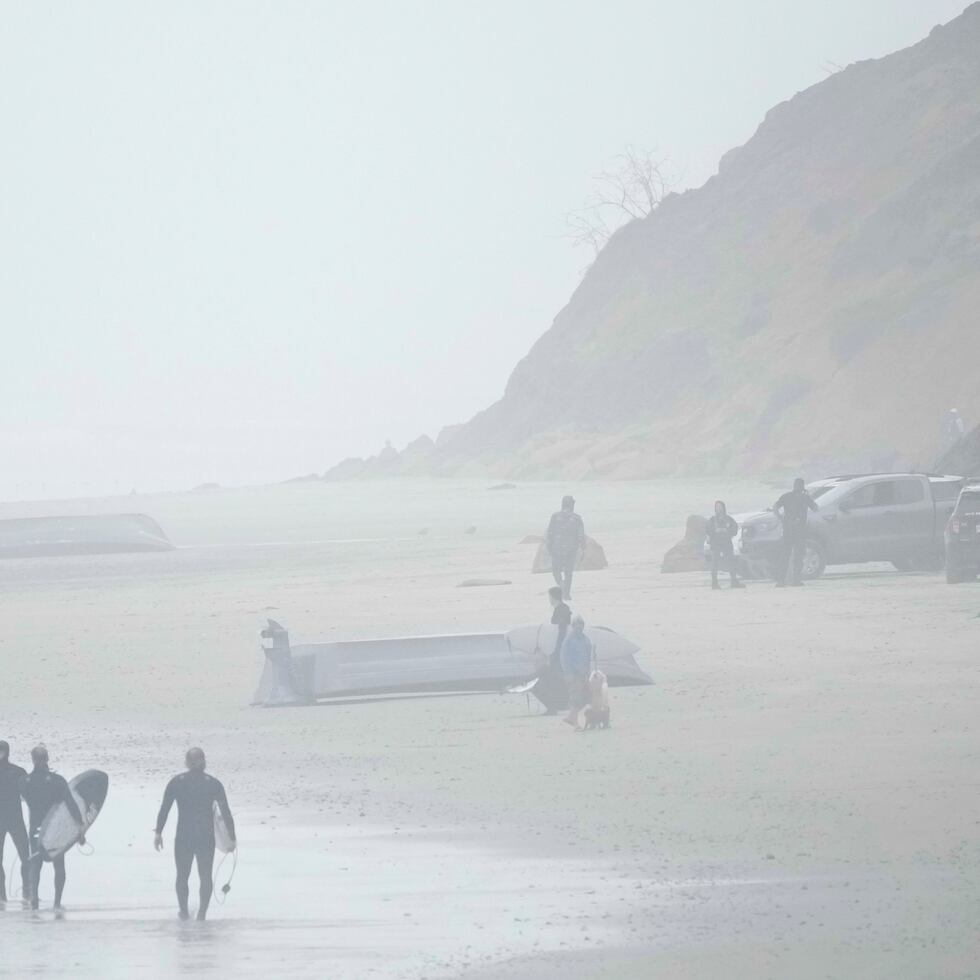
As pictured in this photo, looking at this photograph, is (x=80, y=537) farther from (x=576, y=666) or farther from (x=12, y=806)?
(x=12, y=806)

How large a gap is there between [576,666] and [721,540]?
554 inches

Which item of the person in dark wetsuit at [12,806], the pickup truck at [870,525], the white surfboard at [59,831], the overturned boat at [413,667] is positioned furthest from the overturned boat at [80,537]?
the white surfboard at [59,831]

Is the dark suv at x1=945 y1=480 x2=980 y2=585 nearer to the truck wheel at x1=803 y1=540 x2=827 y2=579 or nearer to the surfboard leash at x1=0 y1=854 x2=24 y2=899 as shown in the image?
the truck wheel at x1=803 y1=540 x2=827 y2=579

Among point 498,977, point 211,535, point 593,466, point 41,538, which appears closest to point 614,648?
point 498,977

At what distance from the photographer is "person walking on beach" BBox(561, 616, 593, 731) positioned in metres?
16.9

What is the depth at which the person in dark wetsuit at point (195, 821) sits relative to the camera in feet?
35.8

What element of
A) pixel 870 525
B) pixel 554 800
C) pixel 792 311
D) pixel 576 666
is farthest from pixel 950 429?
pixel 792 311

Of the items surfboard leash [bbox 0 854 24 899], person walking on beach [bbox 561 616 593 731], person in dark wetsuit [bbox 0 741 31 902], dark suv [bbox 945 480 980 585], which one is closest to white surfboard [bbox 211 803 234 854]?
person in dark wetsuit [bbox 0 741 31 902]

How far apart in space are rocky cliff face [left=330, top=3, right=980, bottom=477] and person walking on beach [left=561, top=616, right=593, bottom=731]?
61673 mm

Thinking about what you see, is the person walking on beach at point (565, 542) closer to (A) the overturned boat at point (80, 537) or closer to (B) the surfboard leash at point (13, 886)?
(B) the surfboard leash at point (13, 886)

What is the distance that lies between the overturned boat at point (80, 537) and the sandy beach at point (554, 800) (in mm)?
26776

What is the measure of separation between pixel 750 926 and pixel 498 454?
114 m

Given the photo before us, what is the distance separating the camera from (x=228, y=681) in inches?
853

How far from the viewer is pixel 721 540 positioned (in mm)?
30672
